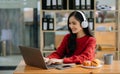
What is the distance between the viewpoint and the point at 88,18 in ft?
15.4

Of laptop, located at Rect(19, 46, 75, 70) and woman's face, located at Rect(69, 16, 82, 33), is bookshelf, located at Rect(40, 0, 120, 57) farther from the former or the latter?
laptop, located at Rect(19, 46, 75, 70)

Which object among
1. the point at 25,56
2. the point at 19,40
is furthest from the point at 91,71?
the point at 19,40

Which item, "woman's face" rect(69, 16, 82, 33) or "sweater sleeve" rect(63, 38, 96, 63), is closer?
"sweater sleeve" rect(63, 38, 96, 63)

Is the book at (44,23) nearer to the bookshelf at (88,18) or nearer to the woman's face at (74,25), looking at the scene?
the bookshelf at (88,18)

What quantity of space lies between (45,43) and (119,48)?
141 cm

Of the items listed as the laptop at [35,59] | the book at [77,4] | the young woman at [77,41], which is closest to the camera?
the laptop at [35,59]

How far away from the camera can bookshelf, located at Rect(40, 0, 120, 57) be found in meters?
4.68

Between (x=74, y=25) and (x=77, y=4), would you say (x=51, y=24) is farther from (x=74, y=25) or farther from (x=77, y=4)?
(x=74, y=25)

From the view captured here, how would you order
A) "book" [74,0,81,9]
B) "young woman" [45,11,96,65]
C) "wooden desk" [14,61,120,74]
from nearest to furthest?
"wooden desk" [14,61,120,74] < "young woman" [45,11,96,65] < "book" [74,0,81,9]

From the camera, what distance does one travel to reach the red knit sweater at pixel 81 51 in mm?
2699

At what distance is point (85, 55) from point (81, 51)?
0.17 meters

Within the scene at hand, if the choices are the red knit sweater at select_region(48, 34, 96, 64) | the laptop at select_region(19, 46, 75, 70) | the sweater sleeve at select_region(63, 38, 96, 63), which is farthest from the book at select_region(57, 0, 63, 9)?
the laptop at select_region(19, 46, 75, 70)

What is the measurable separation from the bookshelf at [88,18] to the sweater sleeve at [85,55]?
173 centimetres

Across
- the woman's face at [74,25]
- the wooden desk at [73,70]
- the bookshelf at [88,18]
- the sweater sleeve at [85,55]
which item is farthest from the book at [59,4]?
the wooden desk at [73,70]
